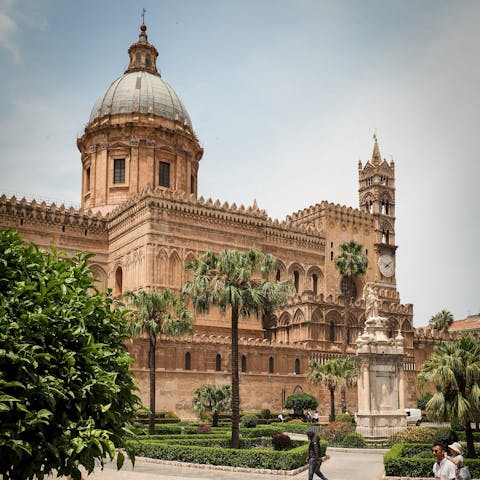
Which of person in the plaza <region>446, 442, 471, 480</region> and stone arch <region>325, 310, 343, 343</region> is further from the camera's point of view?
stone arch <region>325, 310, 343, 343</region>

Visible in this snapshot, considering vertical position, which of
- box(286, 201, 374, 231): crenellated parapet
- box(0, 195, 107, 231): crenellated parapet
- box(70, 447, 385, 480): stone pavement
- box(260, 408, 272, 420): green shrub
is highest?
box(286, 201, 374, 231): crenellated parapet

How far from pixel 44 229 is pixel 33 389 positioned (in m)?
41.5

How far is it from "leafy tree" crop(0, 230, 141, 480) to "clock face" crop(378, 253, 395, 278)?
53950 mm

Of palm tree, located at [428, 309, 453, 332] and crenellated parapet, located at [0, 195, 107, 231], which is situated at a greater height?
crenellated parapet, located at [0, 195, 107, 231]

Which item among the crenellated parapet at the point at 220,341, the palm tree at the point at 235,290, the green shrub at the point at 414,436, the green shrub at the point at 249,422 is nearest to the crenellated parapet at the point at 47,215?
the crenellated parapet at the point at 220,341

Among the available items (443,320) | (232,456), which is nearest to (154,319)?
(232,456)

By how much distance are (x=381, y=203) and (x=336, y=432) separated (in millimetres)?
41031

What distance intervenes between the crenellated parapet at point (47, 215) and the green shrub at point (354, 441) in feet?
101

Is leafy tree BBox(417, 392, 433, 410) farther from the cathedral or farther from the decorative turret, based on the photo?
the decorative turret

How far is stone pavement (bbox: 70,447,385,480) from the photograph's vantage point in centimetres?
1883

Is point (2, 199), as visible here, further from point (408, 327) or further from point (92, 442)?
point (92, 442)

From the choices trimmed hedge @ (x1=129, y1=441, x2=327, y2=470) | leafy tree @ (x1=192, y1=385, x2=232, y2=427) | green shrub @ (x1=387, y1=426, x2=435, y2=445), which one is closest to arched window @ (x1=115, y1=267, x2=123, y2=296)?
leafy tree @ (x1=192, y1=385, x2=232, y2=427)

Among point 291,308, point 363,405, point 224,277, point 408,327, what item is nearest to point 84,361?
point 224,277

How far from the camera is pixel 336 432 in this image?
2728 cm
